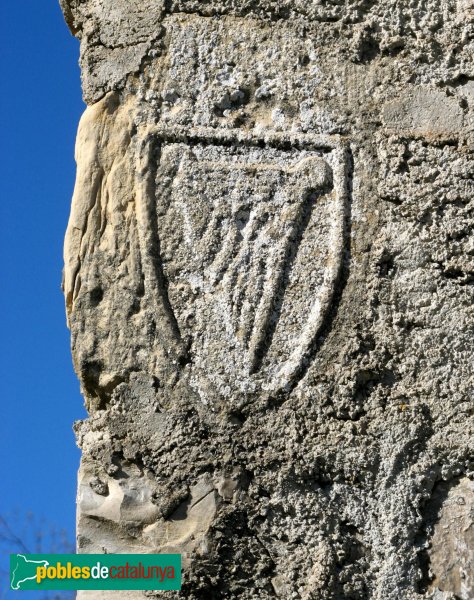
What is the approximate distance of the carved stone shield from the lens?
2395 mm

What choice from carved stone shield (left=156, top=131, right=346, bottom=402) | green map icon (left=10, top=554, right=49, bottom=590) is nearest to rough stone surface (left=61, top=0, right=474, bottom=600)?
carved stone shield (left=156, top=131, right=346, bottom=402)

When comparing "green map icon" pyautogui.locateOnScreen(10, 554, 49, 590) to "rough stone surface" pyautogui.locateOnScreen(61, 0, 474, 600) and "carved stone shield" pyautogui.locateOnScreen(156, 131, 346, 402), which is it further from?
"carved stone shield" pyautogui.locateOnScreen(156, 131, 346, 402)

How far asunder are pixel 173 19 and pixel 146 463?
1.04 metres

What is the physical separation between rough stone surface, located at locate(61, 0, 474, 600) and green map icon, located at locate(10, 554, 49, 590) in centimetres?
24

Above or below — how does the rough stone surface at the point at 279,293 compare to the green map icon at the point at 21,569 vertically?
above

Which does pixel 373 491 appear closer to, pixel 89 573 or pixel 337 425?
pixel 337 425

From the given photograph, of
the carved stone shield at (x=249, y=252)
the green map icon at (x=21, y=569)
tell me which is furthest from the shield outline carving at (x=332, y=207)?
the green map icon at (x=21, y=569)

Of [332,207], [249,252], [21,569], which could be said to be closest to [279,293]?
[249,252]

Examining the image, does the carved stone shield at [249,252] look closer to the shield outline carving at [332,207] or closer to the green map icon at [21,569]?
the shield outline carving at [332,207]

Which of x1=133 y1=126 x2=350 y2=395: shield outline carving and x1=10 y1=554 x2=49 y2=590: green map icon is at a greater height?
x1=133 y1=126 x2=350 y2=395: shield outline carving

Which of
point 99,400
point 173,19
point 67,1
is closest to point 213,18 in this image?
point 173,19

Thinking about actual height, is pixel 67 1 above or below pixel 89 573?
above

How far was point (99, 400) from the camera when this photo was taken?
8.08 feet

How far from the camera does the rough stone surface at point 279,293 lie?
232 cm
